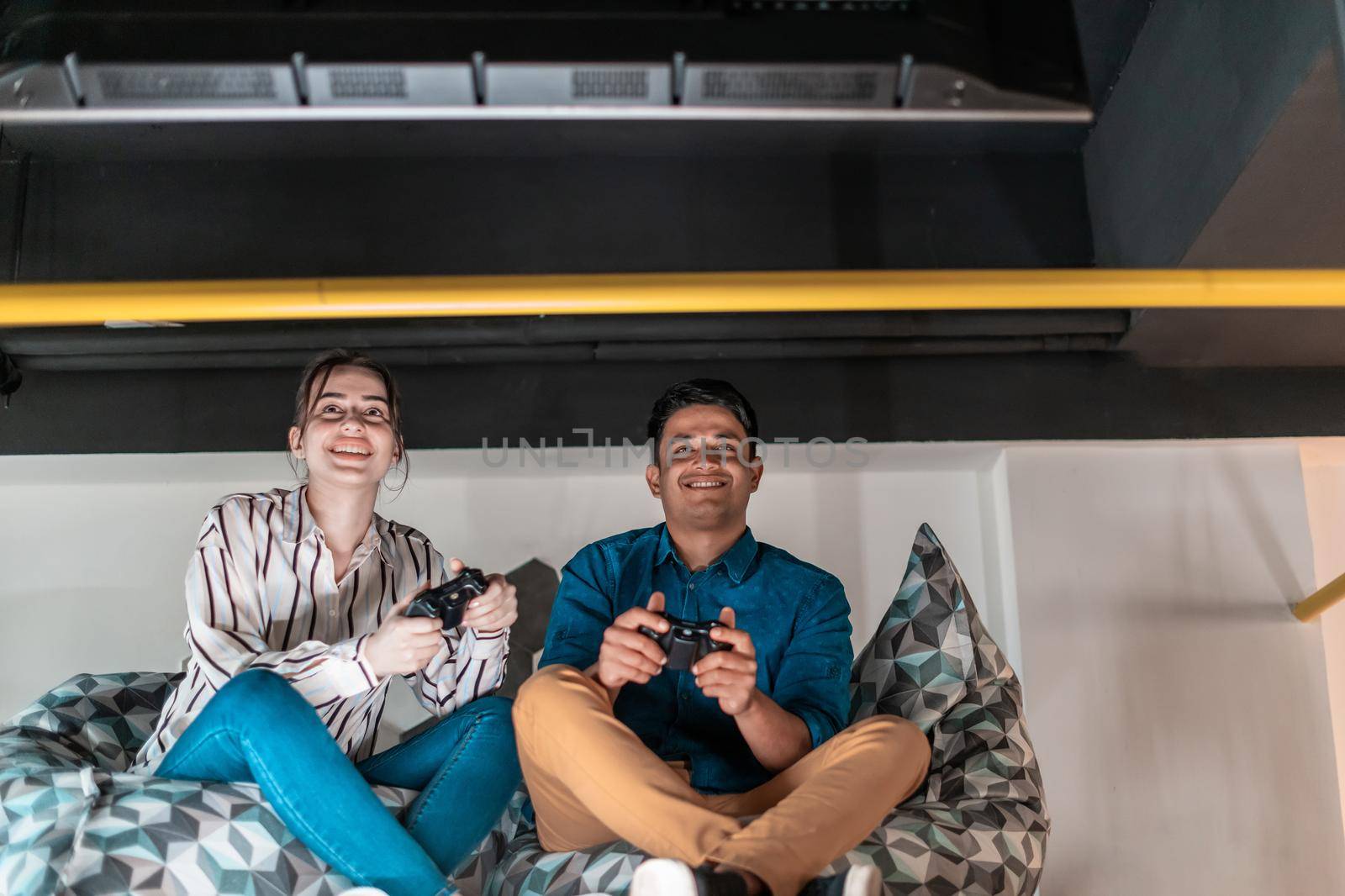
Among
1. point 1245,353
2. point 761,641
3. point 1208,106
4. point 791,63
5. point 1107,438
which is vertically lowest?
point 761,641

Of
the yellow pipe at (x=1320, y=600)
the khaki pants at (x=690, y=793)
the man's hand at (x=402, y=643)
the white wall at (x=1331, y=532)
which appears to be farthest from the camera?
the white wall at (x=1331, y=532)

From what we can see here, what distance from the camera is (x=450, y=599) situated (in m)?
1.73

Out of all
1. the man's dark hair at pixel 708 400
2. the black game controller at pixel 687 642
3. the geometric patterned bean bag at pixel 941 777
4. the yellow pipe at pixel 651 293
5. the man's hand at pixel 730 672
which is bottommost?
the geometric patterned bean bag at pixel 941 777

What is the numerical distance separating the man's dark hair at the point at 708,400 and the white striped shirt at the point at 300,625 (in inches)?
19.9

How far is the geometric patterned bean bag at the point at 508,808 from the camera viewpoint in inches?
62.7

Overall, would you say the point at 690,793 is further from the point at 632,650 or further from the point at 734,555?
the point at 734,555

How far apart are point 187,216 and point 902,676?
79.6 inches

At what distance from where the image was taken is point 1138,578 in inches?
108

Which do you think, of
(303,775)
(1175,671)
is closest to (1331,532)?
(1175,671)

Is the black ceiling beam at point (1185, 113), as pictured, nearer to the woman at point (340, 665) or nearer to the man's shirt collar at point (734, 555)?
the man's shirt collar at point (734, 555)

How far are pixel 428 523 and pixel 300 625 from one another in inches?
34.2

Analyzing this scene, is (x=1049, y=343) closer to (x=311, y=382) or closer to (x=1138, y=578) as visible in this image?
(x=1138, y=578)

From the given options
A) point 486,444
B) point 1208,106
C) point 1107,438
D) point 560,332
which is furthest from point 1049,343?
point 486,444

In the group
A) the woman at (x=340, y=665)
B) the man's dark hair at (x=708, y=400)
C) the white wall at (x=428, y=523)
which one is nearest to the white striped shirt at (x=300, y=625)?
the woman at (x=340, y=665)
